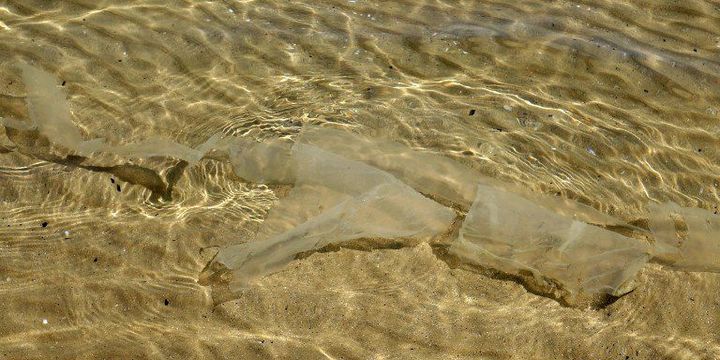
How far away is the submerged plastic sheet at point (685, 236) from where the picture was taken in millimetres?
3518

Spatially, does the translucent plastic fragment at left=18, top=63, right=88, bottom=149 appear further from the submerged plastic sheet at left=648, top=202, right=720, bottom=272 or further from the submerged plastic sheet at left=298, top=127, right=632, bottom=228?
the submerged plastic sheet at left=648, top=202, right=720, bottom=272

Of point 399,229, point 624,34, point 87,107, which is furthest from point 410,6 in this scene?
point 87,107

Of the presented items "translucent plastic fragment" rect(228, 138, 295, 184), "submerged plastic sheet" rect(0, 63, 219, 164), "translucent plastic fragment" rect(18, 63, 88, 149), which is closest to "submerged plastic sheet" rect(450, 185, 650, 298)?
"translucent plastic fragment" rect(228, 138, 295, 184)

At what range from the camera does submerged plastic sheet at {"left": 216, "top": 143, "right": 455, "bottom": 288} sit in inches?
132

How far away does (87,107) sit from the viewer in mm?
3908

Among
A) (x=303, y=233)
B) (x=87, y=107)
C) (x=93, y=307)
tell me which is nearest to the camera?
(x=93, y=307)

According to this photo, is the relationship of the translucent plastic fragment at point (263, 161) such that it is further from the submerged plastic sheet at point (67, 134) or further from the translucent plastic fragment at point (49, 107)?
the translucent plastic fragment at point (49, 107)

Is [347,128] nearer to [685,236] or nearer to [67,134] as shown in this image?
[67,134]

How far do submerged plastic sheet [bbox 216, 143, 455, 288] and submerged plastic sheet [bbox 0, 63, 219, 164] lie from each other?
686 millimetres

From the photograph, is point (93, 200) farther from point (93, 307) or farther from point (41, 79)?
point (41, 79)

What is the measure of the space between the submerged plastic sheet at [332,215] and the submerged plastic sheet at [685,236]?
1217 millimetres

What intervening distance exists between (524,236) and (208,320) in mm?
1723

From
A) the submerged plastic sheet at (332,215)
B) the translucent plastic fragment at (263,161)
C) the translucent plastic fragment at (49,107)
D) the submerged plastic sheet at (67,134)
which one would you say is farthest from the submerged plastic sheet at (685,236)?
the translucent plastic fragment at (49,107)

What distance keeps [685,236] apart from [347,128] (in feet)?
6.79
